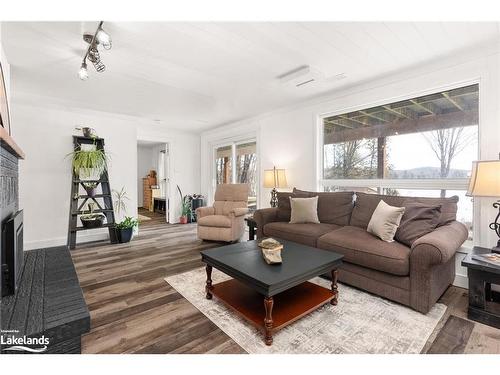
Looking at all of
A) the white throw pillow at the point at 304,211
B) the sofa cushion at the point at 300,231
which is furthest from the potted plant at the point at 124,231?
the white throw pillow at the point at 304,211

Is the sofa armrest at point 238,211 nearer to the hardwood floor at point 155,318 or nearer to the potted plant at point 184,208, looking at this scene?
the hardwood floor at point 155,318

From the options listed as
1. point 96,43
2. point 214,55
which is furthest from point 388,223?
point 96,43

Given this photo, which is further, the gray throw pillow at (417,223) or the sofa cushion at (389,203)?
the sofa cushion at (389,203)

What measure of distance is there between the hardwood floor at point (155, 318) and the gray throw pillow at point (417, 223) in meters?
0.61

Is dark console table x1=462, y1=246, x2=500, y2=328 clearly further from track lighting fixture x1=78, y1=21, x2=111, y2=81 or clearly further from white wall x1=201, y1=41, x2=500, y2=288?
track lighting fixture x1=78, y1=21, x2=111, y2=81

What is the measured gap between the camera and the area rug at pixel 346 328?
5.15ft


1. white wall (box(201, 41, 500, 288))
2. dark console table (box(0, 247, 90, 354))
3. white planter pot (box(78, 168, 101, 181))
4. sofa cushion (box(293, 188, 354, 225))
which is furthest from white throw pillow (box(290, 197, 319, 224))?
white planter pot (box(78, 168, 101, 181))

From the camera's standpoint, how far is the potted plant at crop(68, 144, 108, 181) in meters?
3.91

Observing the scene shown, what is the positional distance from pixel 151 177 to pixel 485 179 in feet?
28.2

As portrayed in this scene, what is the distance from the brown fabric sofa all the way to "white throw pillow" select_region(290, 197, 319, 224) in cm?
13

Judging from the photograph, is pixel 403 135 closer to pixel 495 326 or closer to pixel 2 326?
pixel 495 326
